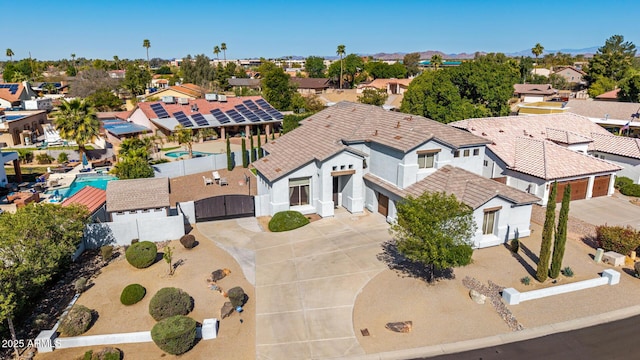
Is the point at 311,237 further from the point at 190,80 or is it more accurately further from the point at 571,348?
the point at 190,80

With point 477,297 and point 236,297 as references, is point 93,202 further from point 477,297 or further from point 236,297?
point 477,297

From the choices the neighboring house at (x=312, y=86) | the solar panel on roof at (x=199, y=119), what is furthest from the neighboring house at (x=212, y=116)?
the neighboring house at (x=312, y=86)

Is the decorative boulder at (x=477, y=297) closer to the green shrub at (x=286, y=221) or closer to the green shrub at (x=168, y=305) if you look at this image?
the green shrub at (x=286, y=221)

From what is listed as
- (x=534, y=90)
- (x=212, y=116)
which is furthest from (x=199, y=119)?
(x=534, y=90)

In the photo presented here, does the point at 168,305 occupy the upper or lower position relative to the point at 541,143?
lower

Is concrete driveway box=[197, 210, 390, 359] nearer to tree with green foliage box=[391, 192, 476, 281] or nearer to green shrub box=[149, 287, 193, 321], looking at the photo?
green shrub box=[149, 287, 193, 321]
